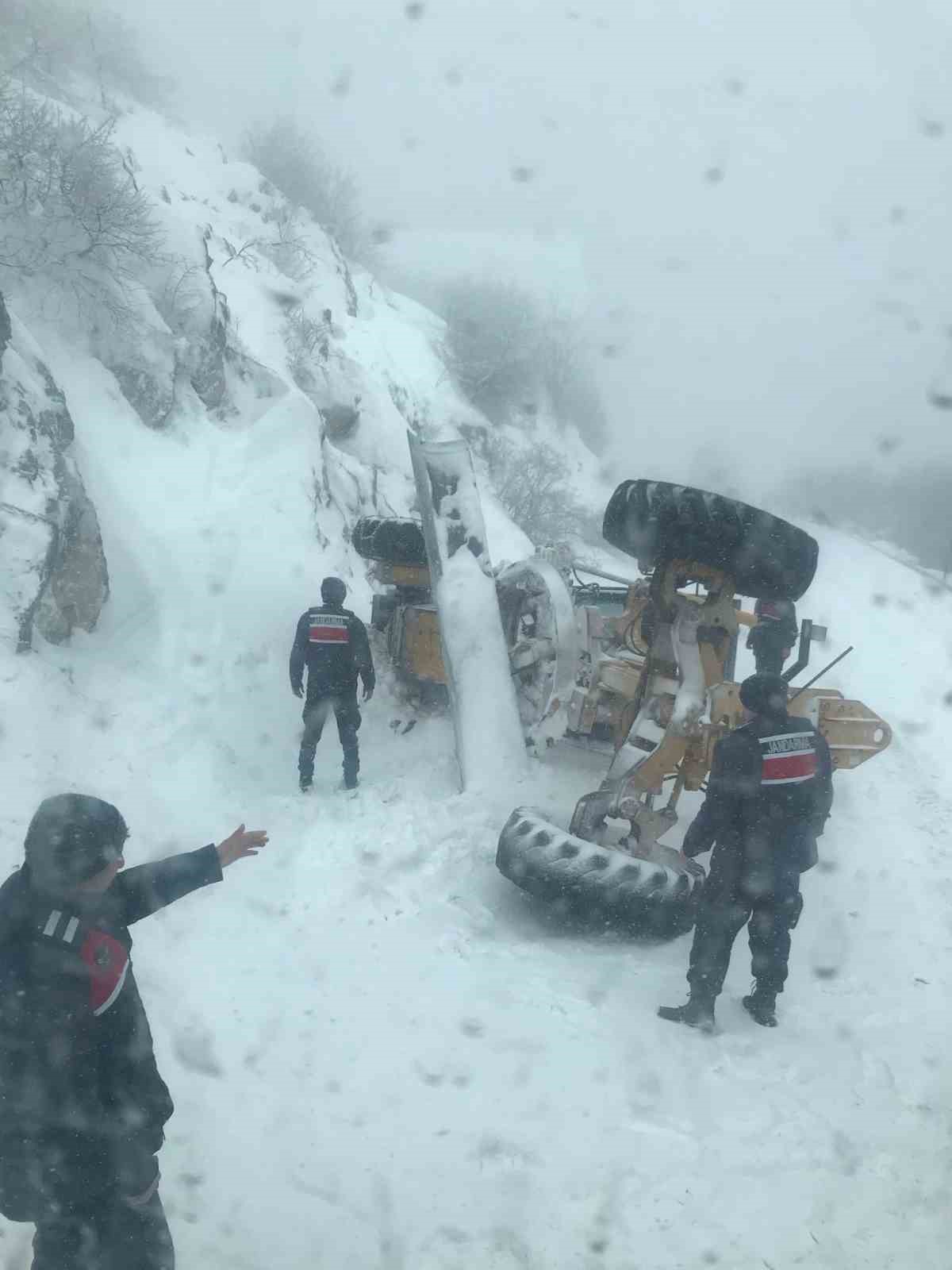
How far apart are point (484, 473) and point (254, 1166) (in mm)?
19489

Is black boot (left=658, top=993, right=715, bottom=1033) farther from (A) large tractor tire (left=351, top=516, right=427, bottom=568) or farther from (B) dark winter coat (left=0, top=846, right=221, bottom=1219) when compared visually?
(A) large tractor tire (left=351, top=516, right=427, bottom=568)

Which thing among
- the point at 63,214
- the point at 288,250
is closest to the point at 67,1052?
the point at 63,214

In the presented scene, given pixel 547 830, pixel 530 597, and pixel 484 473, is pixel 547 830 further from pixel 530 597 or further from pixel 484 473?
pixel 484 473

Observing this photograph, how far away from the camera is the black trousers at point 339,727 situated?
6.59m

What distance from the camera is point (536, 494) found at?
69.9ft

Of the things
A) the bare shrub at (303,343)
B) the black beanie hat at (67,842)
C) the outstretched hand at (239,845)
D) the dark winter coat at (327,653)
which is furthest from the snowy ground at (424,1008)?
the bare shrub at (303,343)

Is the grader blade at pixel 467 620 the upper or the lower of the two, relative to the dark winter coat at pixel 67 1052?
lower

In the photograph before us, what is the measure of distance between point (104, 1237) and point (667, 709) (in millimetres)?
3826

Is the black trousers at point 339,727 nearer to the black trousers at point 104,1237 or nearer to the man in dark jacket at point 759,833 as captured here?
the man in dark jacket at point 759,833

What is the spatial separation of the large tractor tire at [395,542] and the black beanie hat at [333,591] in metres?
1.11

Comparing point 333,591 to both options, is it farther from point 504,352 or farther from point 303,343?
point 504,352

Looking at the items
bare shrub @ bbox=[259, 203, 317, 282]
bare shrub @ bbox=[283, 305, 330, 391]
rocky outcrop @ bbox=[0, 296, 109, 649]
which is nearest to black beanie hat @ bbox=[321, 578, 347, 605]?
rocky outcrop @ bbox=[0, 296, 109, 649]

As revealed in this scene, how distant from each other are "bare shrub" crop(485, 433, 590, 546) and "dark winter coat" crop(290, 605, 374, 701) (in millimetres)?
13936

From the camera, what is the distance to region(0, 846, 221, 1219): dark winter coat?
218 cm
